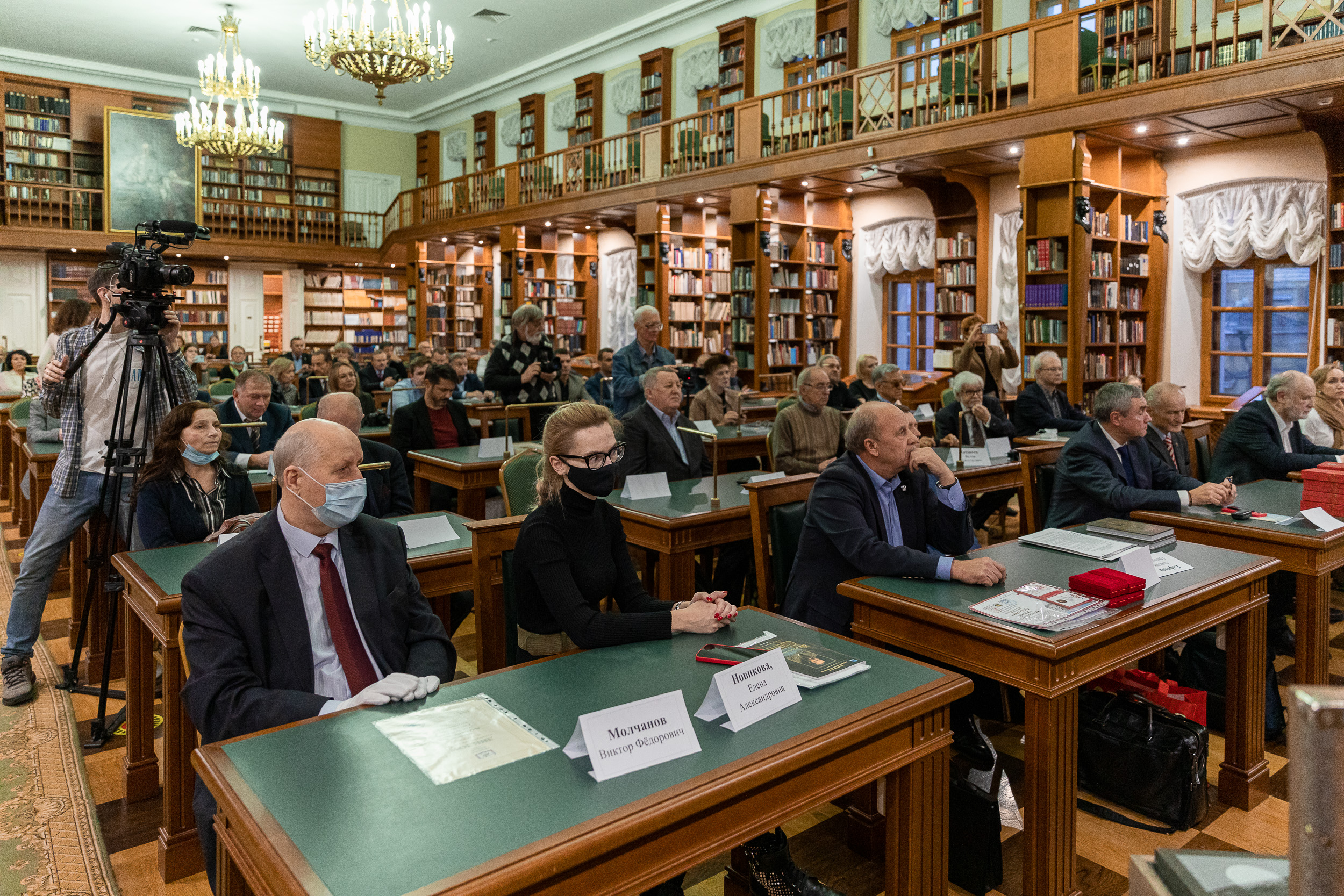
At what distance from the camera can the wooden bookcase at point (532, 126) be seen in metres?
16.0

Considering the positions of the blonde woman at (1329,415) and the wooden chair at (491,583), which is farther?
the blonde woman at (1329,415)

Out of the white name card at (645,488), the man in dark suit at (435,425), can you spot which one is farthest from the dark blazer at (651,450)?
the man in dark suit at (435,425)

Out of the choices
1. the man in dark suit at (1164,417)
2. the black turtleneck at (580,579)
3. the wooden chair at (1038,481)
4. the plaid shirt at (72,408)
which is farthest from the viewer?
the man in dark suit at (1164,417)

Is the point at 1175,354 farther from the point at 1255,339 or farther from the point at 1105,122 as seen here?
the point at 1105,122

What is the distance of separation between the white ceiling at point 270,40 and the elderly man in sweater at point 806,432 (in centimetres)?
949

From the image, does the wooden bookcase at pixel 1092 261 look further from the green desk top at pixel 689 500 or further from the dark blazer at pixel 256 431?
the dark blazer at pixel 256 431

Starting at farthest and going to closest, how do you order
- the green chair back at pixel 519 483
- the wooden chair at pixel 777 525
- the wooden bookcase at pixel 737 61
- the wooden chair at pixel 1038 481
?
the wooden bookcase at pixel 737 61 < the wooden chair at pixel 1038 481 < the green chair back at pixel 519 483 < the wooden chair at pixel 777 525

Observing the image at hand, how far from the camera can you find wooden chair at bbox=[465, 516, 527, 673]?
8.24ft

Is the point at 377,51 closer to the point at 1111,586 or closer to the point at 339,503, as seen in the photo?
the point at 339,503

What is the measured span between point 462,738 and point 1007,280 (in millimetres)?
9239

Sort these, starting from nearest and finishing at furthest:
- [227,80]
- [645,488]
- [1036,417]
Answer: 1. [645,488]
2. [1036,417]
3. [227,80]

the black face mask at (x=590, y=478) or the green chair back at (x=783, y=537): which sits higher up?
the black face mask at (x=590, y=478)

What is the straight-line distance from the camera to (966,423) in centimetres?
566

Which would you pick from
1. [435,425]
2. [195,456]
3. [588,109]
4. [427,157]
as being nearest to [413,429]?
[435,425]
